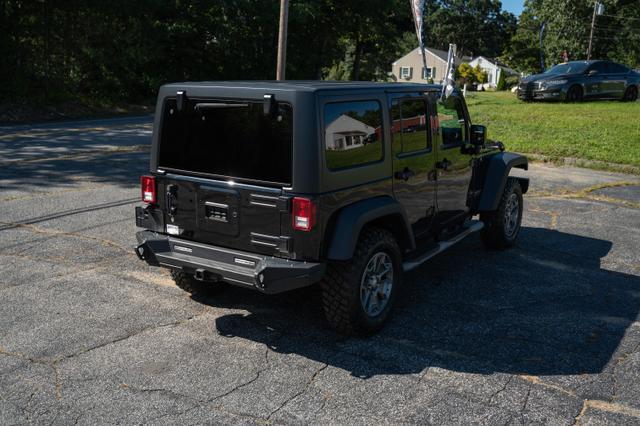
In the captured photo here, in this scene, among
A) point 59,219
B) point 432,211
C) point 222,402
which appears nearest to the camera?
point 222,402

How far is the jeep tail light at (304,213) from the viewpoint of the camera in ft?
14.8

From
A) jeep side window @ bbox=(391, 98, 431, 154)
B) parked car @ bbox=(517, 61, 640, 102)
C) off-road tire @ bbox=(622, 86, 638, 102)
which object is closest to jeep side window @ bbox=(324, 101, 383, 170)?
jeep side window @ bbox=(391, 98, 431, 154)

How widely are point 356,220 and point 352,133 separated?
68cm

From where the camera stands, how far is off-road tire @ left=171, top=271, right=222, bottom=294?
5.71m

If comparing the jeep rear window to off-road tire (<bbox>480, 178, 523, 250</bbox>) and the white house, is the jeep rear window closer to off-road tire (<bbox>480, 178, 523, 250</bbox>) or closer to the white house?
the white house

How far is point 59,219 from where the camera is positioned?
26.8ft

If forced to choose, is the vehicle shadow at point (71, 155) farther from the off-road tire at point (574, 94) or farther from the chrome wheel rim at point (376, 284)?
the off-road tire at point (574, 94)

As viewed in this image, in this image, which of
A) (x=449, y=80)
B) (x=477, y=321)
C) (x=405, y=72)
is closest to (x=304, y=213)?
(x=477, y=321)

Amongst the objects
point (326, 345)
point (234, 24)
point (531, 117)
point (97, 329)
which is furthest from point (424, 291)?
point (234, 24)

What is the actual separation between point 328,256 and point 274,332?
0.90 m

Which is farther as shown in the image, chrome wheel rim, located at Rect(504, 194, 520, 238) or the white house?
chrome wheel rim, located at Rect(504, 194, 520, 238)

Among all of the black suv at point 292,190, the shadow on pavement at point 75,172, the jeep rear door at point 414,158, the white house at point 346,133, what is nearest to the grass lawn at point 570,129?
the shadow on pavement at point 75,172

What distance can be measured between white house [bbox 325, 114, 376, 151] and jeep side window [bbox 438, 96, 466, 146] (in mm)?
1460

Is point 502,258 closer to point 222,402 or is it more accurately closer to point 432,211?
point 432,211
